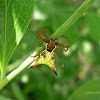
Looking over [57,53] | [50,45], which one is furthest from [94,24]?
[50,45]

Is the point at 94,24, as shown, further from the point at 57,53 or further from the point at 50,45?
the point at 50,45

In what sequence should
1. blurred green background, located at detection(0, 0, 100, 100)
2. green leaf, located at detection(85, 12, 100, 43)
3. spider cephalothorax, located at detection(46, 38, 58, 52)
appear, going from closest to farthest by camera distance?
1. spider cephalothorax, located at detection(46, 38, 58, 52)
2. green leaf, located at detection(85, 12, 100, 43)
3. blurred green background, located at detection(0, 0, 100, 100)

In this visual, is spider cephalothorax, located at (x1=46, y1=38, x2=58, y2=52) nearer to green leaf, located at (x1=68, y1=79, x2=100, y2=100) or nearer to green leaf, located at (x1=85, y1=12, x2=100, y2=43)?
green leaf, located at (x1=68, y1=79, x2=100, y2=100)

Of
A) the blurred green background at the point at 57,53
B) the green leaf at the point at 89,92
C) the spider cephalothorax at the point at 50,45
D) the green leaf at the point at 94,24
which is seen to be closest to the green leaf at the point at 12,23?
the spider cephalothorax at the point at 50,45

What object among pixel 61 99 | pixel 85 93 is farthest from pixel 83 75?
pixel 85 93

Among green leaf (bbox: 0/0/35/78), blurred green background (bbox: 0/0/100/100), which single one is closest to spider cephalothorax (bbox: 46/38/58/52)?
green leaf (bbox: 0/0/35/78)

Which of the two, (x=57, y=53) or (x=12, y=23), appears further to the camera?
(x=57, y=53)
